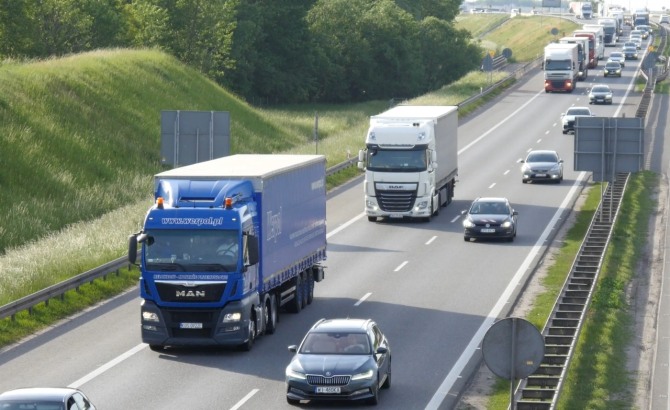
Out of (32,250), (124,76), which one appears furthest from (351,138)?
(32,250)

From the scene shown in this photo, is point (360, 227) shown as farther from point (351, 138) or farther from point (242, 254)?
point (351, 138)

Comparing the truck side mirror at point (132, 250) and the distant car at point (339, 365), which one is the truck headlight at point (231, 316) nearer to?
the truck side mirror at point (132, 250)

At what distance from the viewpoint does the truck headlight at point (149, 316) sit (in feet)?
91.0

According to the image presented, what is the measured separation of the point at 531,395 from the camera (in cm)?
2391

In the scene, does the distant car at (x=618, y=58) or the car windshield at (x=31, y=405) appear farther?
the distant car at (x=618, y=58)

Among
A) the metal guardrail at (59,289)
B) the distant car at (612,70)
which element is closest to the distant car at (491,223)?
the metal guardrail at (59,289)

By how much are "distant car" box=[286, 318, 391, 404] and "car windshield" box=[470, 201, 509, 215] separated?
21109mm

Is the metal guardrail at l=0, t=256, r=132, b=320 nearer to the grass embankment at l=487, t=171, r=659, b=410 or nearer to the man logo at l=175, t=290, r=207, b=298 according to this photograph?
the man logo at l=175, t=290, r=207, b=298

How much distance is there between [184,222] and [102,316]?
19.9ft

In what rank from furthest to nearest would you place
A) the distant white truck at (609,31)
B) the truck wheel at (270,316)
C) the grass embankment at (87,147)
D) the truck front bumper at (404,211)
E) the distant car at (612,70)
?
the distant white truck at (609,31), the distant car at (612,70), the truck front bumper at (404,211), the grass embankment at (87,147), the truck wheel at (270,316)

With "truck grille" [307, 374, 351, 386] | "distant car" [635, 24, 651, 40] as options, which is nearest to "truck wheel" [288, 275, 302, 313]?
"truck grille" [307, 374, 351, 386]

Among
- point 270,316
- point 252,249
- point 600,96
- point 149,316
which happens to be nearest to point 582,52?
point 600,96

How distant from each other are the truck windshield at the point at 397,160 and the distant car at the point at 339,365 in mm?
23709

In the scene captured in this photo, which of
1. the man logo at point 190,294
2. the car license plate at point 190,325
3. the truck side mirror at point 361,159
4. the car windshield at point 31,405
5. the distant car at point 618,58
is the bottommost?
the car license plate at point 190,325
